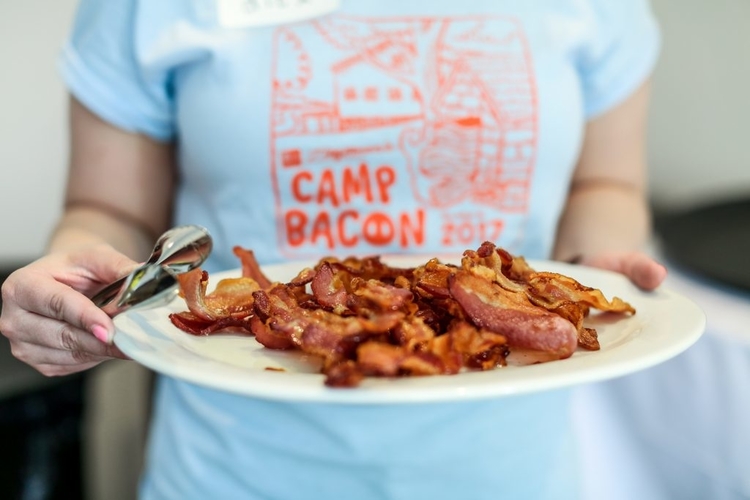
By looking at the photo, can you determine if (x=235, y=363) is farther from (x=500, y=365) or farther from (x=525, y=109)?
(x=525, y=109)

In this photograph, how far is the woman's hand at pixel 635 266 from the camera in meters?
0.59

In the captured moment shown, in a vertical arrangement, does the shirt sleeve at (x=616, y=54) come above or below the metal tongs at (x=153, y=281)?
above

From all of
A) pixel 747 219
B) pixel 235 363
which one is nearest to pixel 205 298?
pixel 235 363

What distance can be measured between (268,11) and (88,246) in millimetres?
305

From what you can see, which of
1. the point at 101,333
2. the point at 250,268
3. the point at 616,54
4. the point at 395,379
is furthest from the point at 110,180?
the point at 616,54

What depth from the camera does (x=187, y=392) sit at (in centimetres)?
73

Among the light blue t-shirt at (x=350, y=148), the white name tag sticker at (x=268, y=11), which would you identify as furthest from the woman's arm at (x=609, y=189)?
the white name tag sticker at (x=268, y=11)

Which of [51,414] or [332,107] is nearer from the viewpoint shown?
[332,107]

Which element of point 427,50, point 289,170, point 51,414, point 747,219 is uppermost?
point 427,50

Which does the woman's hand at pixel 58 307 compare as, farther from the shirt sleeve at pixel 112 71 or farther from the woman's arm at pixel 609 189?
the woman's arm at pixel 609 189

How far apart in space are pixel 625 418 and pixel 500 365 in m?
0.58

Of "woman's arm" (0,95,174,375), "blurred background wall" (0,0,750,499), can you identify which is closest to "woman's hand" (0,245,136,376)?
"woman's arm" (0,95,174,375)

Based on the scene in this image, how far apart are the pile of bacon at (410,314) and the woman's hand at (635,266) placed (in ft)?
0.19

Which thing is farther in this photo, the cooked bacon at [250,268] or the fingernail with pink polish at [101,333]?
the cooked bacon at [250,268]
